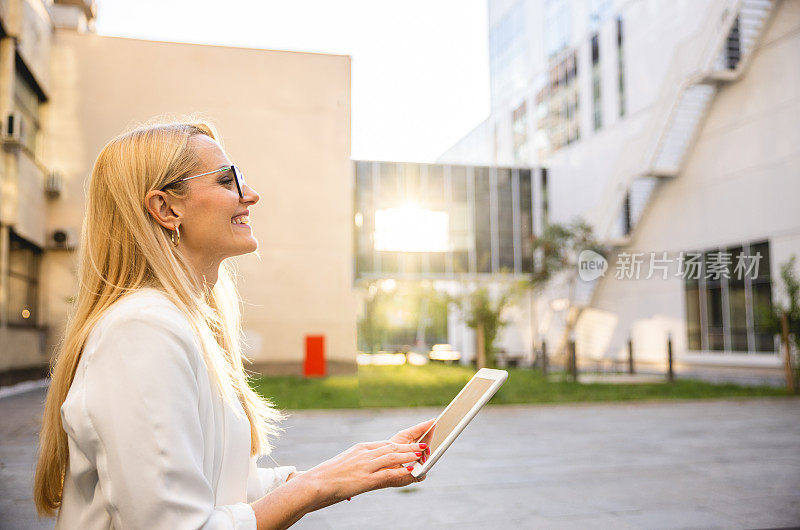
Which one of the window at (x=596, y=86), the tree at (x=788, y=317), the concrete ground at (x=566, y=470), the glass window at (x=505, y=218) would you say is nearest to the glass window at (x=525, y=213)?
the glass window at (x=505, y=218)

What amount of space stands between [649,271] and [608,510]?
666 inches

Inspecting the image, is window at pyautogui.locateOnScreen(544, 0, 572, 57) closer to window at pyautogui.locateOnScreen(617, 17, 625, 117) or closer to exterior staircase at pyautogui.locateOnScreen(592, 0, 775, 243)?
window at pyautogui.locateOnScreen(617, 17, 625, 117)

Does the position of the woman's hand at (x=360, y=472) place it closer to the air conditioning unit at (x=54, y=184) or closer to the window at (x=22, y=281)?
the window at (x=22, y=281)

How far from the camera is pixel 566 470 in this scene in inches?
217

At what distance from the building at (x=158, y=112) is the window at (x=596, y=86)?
10140 mm

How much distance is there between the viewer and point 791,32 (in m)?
14.4

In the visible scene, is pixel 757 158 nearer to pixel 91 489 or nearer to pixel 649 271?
pixel 649 271

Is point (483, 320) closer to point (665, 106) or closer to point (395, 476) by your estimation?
point (395, 476)

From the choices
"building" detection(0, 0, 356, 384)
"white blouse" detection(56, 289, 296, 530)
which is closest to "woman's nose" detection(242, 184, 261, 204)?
"white blouse" detection(56, 289, 296, 530)

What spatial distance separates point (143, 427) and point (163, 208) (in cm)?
45

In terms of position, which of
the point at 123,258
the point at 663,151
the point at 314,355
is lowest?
the point at 314,355

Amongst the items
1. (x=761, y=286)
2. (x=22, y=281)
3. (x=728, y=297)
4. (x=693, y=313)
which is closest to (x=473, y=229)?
(x=693, y=313)

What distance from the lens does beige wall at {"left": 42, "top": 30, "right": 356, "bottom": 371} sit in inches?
482

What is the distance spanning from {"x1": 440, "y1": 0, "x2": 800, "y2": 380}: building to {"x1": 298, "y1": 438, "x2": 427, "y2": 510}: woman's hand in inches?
343
